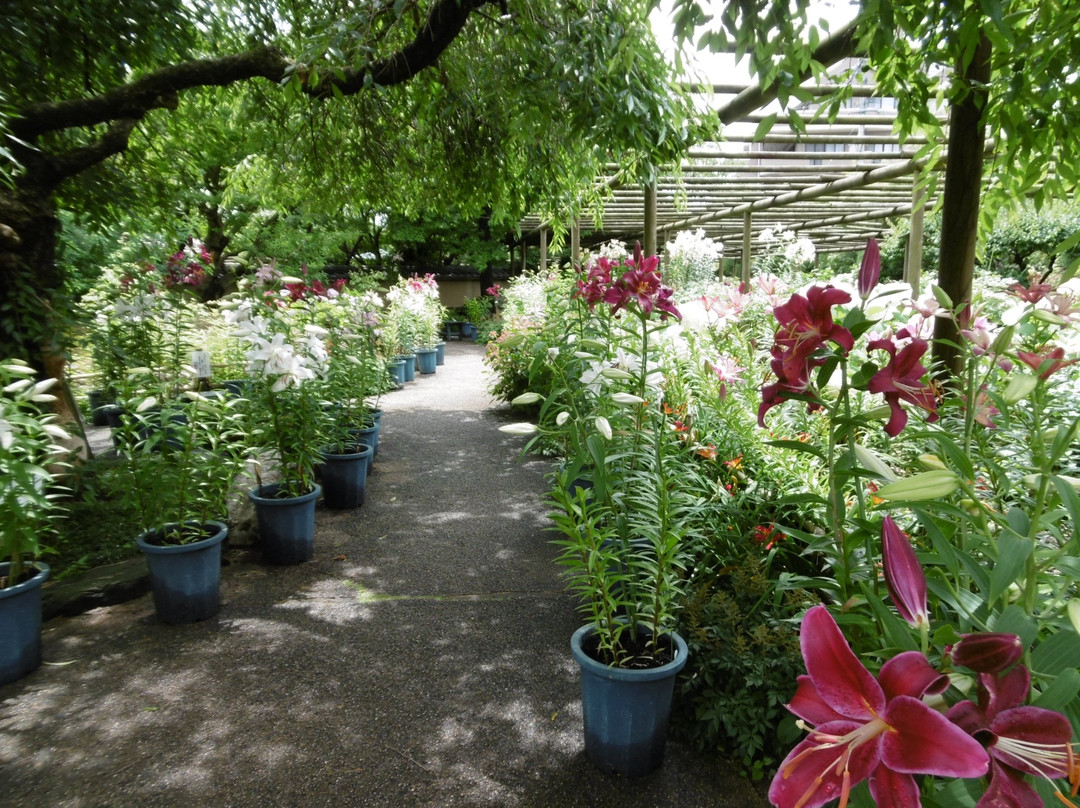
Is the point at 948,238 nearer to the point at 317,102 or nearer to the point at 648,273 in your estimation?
the point at 648,273

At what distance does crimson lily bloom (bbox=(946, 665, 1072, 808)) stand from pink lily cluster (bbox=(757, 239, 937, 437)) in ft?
1.30

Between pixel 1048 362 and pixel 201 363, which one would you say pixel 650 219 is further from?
pixel 1048 362

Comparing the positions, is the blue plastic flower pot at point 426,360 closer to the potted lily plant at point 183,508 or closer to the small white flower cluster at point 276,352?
the small white flower cluster at point 276,352

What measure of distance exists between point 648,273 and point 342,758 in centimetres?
183

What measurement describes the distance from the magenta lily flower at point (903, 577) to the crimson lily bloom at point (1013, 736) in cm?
9

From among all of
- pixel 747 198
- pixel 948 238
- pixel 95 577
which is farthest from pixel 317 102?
pixel 747 198

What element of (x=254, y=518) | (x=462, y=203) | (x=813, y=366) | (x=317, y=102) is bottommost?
(x=254, y=518)

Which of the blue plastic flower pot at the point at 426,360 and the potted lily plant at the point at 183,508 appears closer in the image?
the potted lily plant at the point at 183,508

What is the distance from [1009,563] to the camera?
1.73 feet

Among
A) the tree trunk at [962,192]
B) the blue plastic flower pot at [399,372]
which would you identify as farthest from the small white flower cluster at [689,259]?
the tree trunk at [962,192]

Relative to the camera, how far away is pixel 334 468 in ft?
13.9

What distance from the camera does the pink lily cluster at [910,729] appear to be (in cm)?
40

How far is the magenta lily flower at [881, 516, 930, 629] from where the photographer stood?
524 millimetres

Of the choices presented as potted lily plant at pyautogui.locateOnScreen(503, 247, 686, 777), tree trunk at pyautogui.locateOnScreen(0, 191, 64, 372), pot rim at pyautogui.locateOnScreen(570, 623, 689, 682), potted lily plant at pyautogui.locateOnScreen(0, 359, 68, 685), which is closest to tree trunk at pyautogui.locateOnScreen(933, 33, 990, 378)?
potted lily plant at pyautogui.locateOnScreen(503, 247, 686, 777)
